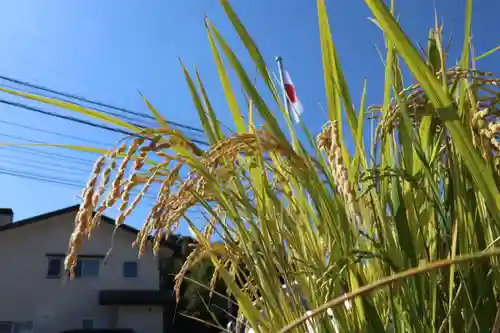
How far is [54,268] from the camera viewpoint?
19609mm

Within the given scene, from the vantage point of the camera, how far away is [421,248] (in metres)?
0.83

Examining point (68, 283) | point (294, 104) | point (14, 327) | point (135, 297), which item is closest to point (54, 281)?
point (68, 283)

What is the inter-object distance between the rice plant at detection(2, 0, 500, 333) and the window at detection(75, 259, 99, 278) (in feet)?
64.9

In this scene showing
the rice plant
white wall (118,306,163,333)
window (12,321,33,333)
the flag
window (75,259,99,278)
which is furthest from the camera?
white wall (118,306,163,333)

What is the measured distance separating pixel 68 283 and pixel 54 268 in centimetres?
96

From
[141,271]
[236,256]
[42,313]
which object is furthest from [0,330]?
[236,256]

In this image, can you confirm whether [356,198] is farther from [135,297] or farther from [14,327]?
[14,327]

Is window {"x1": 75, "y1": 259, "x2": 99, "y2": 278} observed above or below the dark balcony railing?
above

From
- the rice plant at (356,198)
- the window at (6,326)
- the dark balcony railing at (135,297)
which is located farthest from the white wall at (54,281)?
the rice plant at (356,198)

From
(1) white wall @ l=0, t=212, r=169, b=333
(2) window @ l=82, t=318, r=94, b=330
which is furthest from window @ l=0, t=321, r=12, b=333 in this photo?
(2) window @ l=82, t=318, r=94, b=330

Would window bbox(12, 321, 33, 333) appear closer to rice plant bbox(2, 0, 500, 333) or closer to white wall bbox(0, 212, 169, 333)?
white wall bbox(0, 212, 169, 333)

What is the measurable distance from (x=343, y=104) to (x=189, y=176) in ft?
0.93

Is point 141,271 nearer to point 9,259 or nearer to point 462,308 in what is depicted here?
point 9,259

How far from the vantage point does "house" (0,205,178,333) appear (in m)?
18.9
